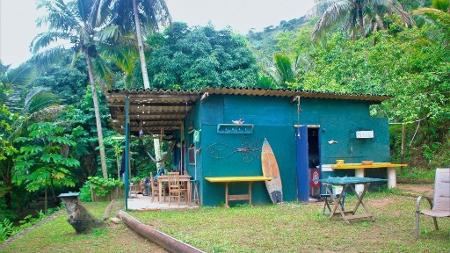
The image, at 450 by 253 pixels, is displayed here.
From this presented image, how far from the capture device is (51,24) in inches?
663

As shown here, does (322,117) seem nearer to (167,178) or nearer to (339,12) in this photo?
(167,178)

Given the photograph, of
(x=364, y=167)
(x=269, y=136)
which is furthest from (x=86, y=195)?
(x=364, y=167)

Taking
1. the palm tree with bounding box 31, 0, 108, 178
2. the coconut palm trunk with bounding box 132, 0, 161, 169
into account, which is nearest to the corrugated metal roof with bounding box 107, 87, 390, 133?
the coconut palm trunk with bounding box 132, 0, 161, 169

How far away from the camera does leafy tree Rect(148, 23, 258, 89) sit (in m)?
18.7

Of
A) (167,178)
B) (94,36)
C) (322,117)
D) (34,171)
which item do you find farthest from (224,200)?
(94,36)

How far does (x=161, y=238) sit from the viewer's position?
569 centimetres

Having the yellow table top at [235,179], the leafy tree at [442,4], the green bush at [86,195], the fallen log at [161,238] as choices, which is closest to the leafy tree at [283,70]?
the leafy tree at [442,4]

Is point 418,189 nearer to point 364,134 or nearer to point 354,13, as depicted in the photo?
point 364,134

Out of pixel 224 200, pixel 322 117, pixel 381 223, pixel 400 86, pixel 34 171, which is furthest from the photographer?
pixel 34 171

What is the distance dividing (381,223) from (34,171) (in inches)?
517

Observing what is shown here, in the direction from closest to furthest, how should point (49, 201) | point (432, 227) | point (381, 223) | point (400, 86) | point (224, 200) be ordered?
point (432, 227), point (381, 223), point (224, 200), point (400, 86), point (49, 201)

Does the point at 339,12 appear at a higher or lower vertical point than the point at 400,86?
higher

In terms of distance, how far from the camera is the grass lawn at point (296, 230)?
5164 millimetres

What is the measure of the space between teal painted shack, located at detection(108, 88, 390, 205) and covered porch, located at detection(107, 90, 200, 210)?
30 mm
